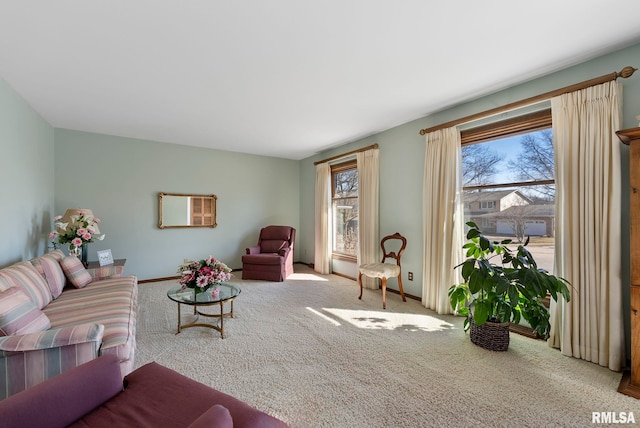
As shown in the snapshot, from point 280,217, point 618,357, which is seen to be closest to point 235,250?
point 280,217

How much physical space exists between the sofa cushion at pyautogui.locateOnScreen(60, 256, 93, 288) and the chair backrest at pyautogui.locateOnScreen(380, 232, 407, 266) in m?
3.67

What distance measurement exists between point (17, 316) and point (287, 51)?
2.52m

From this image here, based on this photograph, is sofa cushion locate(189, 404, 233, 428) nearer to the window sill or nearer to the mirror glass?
the window sill

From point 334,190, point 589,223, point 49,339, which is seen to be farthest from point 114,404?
point 334,190

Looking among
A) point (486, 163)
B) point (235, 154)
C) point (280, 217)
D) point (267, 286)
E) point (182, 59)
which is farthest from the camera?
point (280, 217)

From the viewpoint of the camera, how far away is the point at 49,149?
4012 millimetres

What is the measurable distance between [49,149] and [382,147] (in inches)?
194

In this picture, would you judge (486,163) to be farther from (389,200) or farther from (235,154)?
(235,154)

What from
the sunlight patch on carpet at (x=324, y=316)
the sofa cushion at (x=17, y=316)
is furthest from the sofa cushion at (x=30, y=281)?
the sunlight patch on carpet at (x=324, y=316)

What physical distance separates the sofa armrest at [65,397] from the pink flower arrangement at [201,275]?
1449 mm

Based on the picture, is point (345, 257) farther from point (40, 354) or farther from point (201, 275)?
point (40, 354)

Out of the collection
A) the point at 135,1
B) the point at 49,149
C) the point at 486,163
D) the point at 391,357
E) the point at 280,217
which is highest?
the point at 135,1

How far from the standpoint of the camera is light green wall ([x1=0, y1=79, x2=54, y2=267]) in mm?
2668

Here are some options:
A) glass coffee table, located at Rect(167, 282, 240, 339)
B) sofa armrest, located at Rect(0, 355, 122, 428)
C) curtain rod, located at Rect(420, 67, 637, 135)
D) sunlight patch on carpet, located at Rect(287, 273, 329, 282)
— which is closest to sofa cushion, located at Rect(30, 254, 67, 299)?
glass coffee table, located at Rect(167, 282, 240, 339)
